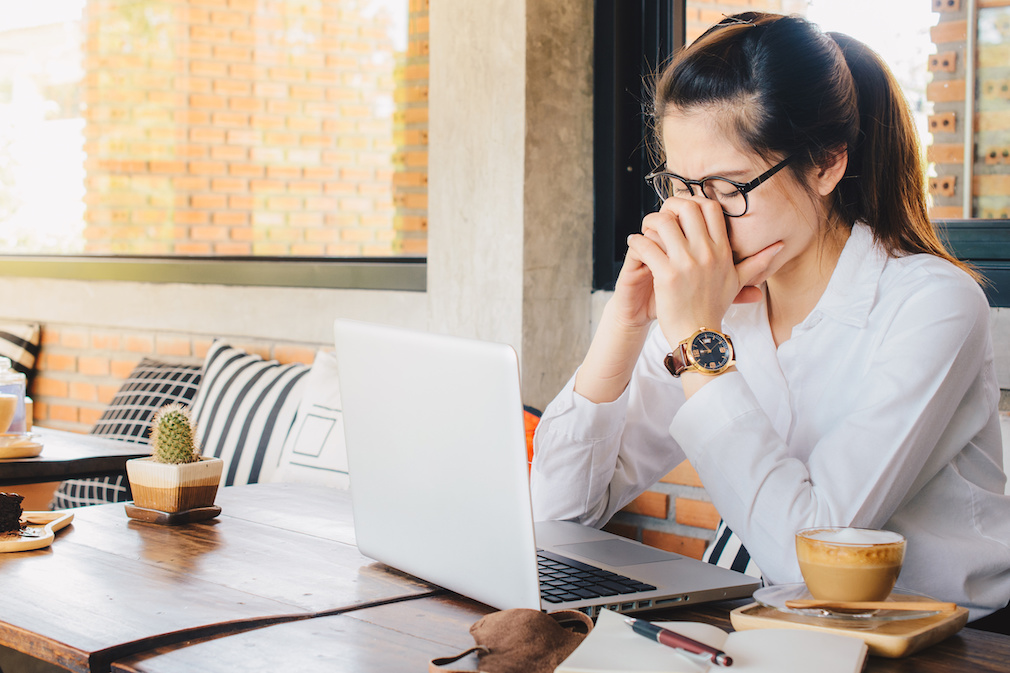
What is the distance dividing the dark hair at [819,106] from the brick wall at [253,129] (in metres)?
1.52

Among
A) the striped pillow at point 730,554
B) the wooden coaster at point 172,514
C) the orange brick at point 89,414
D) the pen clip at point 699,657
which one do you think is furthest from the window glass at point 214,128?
the pen clip at point 699,657

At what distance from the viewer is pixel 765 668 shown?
2.60ft

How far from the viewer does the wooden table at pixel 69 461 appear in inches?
79.4

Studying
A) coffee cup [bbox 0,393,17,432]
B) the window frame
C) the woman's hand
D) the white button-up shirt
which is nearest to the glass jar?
coffee cup [bbox 0,393,17,432]

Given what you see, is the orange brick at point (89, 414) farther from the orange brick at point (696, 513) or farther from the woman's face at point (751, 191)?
the woman's face at point (751, 191)

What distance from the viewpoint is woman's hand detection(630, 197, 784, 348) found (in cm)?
125

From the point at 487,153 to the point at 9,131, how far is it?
288 cm

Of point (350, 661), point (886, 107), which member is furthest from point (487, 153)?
point (350, 661)

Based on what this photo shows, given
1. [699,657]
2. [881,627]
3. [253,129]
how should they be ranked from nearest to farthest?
[699,657]
[881,627]
[253,129]

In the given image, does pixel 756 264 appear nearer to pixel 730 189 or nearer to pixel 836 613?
pixel 730 189

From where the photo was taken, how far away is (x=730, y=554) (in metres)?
1.78

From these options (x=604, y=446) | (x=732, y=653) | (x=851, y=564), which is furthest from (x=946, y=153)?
(x=732, y=653)

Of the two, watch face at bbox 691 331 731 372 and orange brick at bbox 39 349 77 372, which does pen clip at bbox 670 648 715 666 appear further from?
orange brick at bbox 39 349 77 372

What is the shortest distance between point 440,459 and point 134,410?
2.29m
